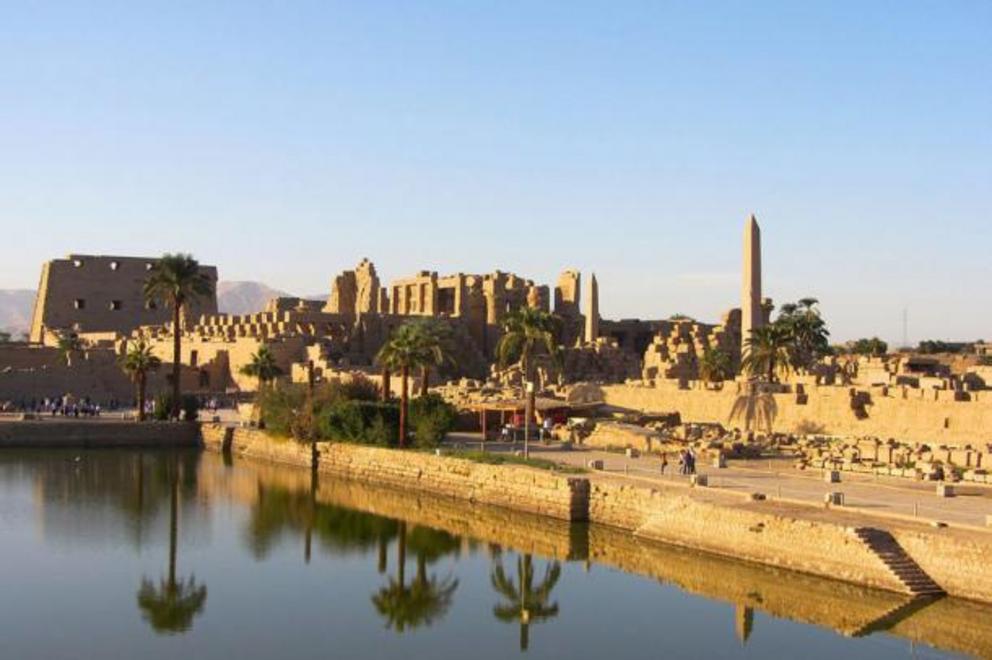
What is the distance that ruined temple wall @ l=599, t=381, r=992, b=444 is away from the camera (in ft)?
118

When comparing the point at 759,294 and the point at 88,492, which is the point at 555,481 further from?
the point at 759,294

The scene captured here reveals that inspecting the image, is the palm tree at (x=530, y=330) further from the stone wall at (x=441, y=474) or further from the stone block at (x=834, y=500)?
the stone block at (x=834, y=500)

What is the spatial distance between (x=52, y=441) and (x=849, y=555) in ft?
111

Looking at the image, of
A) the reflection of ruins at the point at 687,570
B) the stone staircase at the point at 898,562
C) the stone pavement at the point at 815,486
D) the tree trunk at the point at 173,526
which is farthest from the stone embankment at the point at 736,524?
the tree trunk at the point at 173,526

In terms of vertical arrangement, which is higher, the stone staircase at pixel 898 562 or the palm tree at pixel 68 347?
the palm tree at pixel 68 347

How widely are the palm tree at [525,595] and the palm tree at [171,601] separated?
5.85 m

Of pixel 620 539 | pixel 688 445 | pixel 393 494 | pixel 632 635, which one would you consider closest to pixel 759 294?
pixel 688 445

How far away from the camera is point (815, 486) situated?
3117cm

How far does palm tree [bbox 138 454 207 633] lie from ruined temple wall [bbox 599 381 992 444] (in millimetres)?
21251

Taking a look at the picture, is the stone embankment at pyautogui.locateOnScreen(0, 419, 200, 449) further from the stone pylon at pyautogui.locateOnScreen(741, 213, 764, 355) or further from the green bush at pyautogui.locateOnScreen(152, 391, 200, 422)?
the stone pylon at pyautogui.locateOnScreen(741, 213, 764, 355)

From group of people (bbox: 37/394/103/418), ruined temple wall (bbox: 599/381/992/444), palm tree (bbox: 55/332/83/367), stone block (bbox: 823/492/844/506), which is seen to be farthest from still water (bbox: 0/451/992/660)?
palm tree (bbox: 55/332/83/367)

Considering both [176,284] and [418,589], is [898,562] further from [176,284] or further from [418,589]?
[176,284]

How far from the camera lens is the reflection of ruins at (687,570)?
2217cm

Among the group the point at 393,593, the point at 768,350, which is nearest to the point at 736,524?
the point at 393,593
